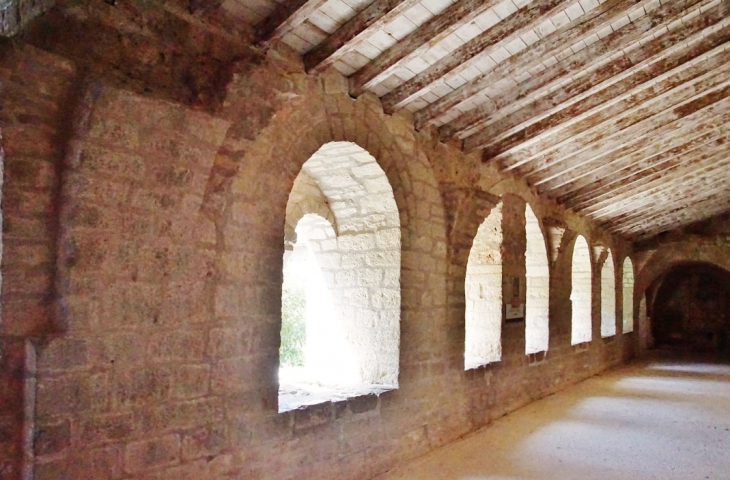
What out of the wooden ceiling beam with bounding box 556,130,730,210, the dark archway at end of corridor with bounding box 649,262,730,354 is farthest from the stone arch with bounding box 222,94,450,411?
the dark archway at end of corridor with bounding box 649,262,730,354

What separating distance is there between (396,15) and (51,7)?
1580 mm

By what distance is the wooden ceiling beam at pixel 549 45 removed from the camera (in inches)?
135

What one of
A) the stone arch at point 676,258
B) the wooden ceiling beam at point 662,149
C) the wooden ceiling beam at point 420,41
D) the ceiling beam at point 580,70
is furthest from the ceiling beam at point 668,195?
the wooden ceiling beam at point 420,41

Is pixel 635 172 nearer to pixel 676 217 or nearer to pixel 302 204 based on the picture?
pixel 676 217

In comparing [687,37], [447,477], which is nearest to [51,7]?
[447,477]

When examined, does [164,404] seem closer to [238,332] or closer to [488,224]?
[238,332]

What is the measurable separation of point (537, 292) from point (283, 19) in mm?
5144

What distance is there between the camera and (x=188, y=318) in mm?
2656

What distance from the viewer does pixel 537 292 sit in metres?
7.04

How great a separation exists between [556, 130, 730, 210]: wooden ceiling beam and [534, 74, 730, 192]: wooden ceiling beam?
0.68 m

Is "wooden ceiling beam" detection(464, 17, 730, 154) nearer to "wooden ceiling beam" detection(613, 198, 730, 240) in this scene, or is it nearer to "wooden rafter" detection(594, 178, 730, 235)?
"wooden rafter" detection(594, 178, 730, 235)

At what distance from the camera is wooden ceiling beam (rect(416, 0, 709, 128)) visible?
3438 mm

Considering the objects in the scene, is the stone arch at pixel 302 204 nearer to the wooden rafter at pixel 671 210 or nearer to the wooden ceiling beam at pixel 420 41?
the wooden ceiling beam at pixel 420 41

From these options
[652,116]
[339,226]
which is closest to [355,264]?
[339,226]
